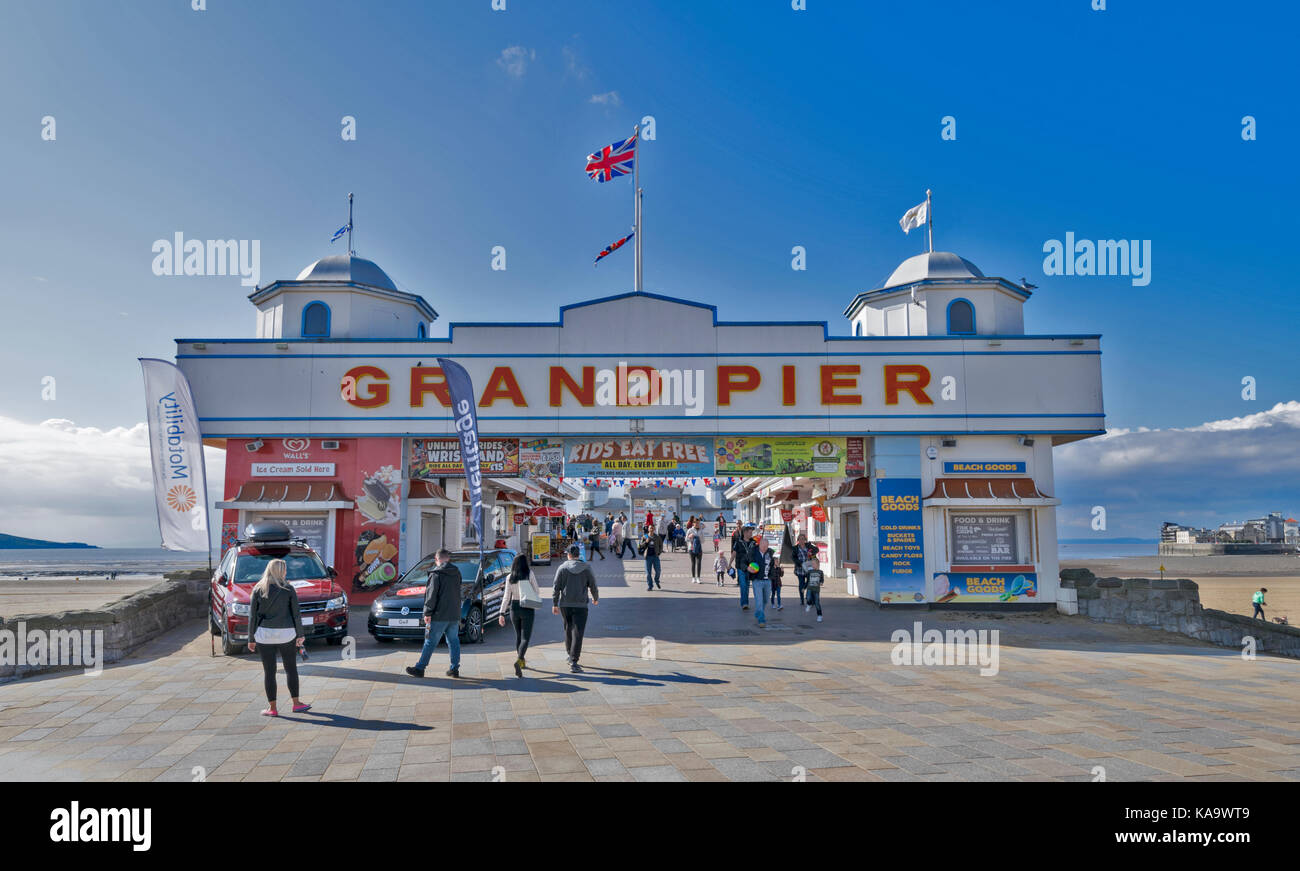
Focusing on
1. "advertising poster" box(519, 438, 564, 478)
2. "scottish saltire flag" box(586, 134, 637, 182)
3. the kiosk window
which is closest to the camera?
the kiosk window

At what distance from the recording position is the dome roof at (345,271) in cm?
2108

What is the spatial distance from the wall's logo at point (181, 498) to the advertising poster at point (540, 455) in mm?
8054

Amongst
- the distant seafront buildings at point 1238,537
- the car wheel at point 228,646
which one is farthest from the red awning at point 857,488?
the distant seafront buildings at point 1238,537

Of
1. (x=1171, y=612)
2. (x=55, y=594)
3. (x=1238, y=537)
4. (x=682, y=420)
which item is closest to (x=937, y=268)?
(x=682, y=420)

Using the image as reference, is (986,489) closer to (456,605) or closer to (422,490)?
(456,605)

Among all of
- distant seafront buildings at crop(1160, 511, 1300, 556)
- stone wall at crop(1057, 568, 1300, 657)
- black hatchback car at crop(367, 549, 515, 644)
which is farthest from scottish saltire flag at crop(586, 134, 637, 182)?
distant seafront buildings at crop(1160, 511, 1300, 556)

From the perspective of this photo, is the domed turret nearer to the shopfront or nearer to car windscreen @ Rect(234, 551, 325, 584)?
the shopfront

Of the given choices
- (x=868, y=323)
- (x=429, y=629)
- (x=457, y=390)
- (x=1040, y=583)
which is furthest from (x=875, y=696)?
(x=868, y=323)

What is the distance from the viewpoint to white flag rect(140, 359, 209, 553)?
1365 centimetres

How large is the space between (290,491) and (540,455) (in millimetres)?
6438

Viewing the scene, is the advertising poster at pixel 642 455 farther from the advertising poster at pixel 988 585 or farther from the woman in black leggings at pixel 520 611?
the woman in black leggings at pixel 520 611

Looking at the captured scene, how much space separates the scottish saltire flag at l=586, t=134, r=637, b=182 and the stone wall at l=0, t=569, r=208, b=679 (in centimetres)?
1544
